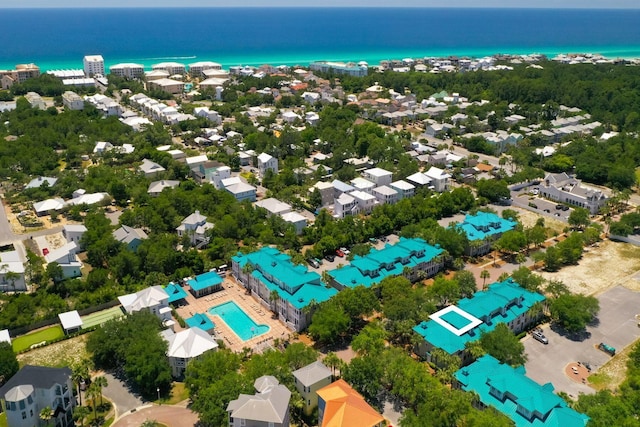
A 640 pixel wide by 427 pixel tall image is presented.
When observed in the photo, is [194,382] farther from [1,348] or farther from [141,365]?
[1,348]

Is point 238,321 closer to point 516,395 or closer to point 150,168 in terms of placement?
point 516,395

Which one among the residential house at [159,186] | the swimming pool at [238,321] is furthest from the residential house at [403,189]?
the swimming pool at [238,321]

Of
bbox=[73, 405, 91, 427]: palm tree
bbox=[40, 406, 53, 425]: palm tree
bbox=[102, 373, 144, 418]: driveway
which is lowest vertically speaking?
bbox=[102, 373, 144, 418]: driveway

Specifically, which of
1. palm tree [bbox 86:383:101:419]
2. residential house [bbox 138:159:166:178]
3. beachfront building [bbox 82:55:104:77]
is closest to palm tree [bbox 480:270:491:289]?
palm tree [bbox 86:383:101:419]

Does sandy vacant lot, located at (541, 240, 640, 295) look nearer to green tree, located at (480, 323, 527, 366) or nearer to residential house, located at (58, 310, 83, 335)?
green tree, located at (480, 323, 527, 366)

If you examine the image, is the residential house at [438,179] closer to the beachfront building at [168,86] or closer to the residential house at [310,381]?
the residential house at [310,381]

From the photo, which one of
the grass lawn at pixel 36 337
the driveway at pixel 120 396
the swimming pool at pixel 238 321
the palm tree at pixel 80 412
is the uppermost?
the palm tree at pixel 80 412

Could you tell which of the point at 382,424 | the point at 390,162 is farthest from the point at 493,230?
the point at 382,424
